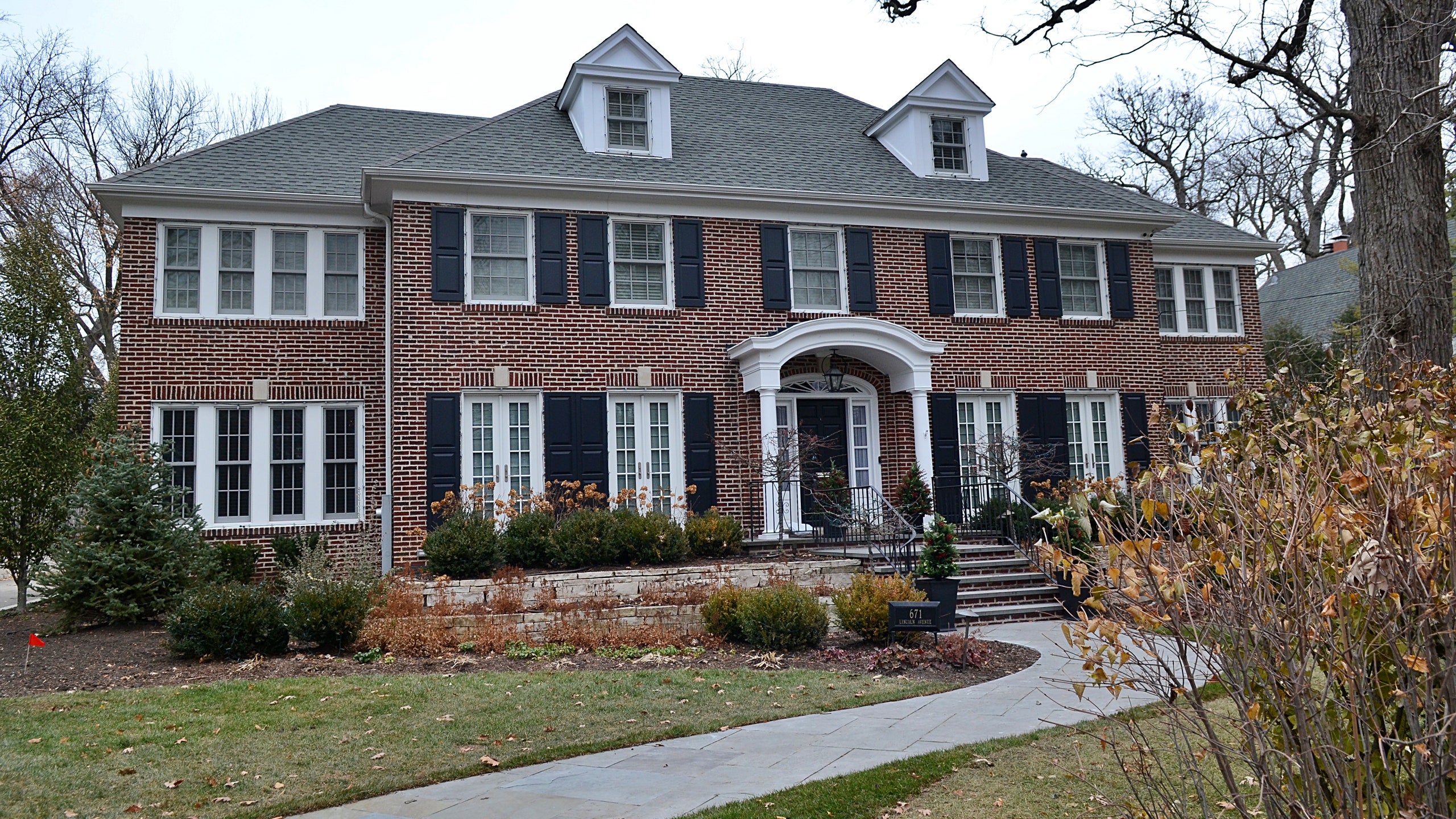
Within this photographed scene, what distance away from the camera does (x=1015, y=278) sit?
16562mm

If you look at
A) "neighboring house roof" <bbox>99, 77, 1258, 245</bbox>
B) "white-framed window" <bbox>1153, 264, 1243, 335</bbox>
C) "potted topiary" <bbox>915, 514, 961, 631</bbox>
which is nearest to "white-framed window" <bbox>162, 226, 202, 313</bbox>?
"neighboring house roof" <bbox>99, 77, 1258, 245</bbox>

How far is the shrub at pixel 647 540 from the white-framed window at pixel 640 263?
3782 mm

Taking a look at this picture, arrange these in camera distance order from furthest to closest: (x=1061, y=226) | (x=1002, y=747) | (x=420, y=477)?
(x=1061, y=226) → (x=420, y=477) → (x=1002, y=747)

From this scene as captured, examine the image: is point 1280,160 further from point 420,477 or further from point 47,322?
point 47,322

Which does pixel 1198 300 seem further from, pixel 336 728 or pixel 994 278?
pixel 336 728

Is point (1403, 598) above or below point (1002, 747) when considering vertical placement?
above

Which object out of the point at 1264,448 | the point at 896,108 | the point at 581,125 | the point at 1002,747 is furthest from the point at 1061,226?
the point at 1264,448

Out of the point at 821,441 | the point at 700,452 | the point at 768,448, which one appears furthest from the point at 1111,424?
the point at 700,452

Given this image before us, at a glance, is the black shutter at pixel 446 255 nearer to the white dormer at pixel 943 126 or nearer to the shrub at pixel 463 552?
the shrub at pixel 463 552

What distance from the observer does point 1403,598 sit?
9.58 ft

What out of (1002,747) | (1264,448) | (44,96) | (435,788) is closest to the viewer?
(1264,448)

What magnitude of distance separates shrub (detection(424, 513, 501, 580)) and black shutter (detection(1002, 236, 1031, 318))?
921 centimetres

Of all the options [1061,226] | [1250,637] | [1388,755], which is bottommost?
[1388,755]

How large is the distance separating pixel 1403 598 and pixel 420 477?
40.0 feet
